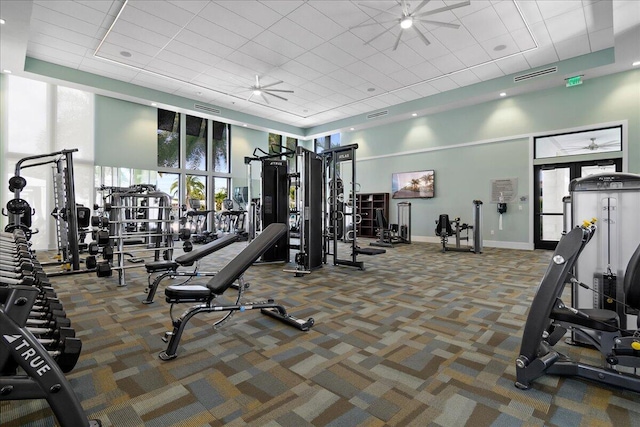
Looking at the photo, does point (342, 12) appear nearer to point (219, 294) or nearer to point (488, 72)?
point (488, 72)

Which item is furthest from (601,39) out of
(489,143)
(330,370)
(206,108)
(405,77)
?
(206,108)

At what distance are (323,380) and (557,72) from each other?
8.47m

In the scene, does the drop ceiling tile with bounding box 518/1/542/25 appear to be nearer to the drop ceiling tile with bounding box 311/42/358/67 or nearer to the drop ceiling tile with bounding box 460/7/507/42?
the drop ceiling tile with bounding box 460/7/507/42

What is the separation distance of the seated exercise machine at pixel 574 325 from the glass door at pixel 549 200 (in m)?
Result: 7.11

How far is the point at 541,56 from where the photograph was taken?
6.73 m

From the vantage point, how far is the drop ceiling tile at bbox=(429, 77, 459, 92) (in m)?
8.01

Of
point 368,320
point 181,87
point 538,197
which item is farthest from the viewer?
point 181,87

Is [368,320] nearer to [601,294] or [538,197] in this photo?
[601,294]

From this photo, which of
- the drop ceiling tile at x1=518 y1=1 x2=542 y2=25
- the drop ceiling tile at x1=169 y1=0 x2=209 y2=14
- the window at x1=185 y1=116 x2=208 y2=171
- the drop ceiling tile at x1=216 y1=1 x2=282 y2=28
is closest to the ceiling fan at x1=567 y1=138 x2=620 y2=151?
the drop ceiling tile at x1=518 y1=1 x2=542 y2=25

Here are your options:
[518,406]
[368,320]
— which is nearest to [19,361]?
[518,406]

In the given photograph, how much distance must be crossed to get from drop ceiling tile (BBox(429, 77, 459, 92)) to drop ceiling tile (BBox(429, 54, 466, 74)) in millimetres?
526

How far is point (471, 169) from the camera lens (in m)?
8.95

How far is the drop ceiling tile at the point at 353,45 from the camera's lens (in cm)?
604

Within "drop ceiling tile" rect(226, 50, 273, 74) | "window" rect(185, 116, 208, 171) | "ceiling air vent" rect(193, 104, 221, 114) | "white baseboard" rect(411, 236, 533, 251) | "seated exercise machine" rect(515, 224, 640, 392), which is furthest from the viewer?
"window" rect(185, 116, 208, 171)
